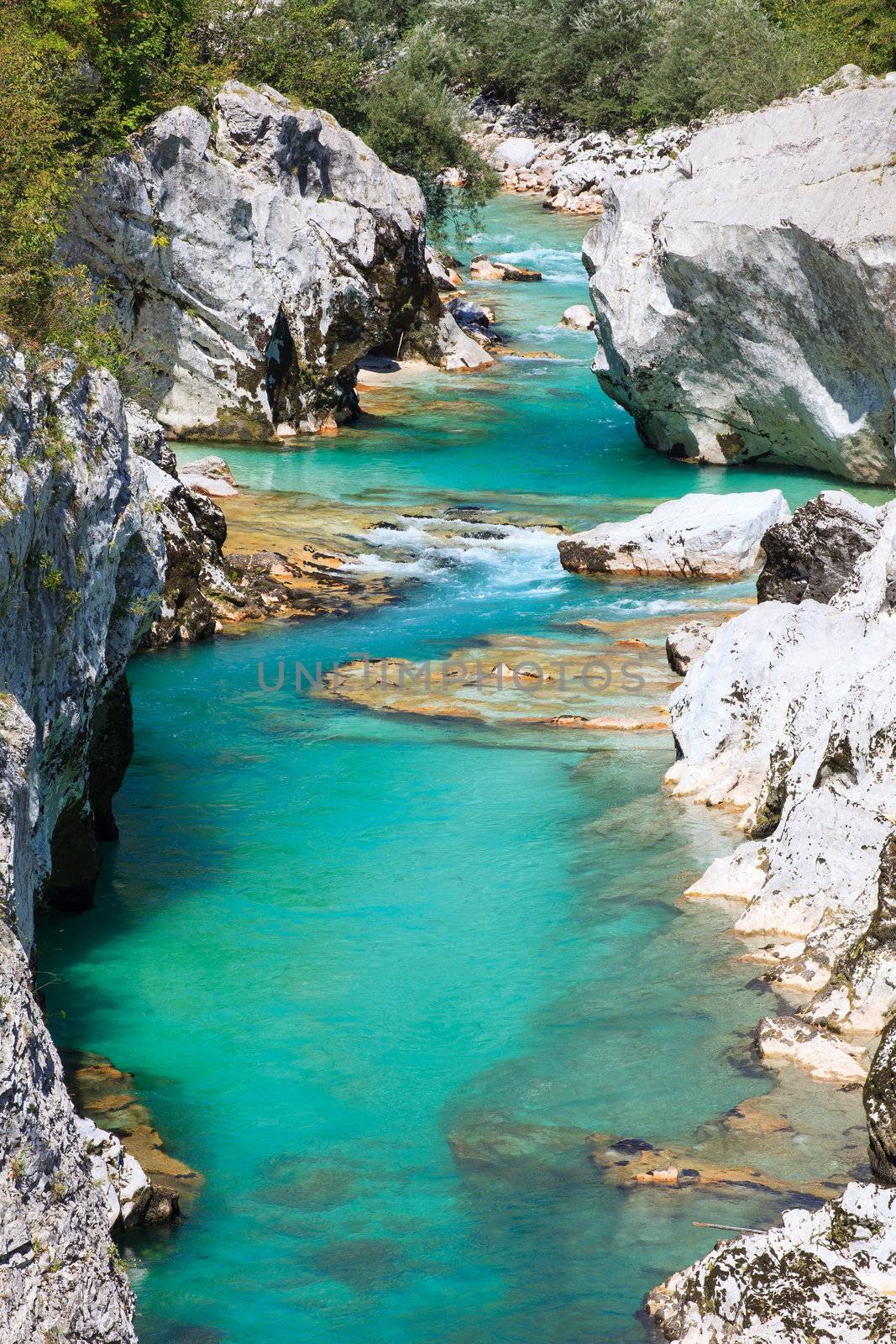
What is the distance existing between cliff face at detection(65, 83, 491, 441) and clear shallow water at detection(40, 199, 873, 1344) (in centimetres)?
1103

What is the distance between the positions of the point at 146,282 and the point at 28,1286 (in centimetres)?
2356

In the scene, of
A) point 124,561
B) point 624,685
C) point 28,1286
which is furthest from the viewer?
point 624,685

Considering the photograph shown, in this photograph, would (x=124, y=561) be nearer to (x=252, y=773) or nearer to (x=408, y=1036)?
(x=252, y=773)

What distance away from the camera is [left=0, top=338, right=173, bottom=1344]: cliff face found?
5352 mm

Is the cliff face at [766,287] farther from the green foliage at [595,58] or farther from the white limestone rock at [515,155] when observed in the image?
the white limestone rock at [515,155]

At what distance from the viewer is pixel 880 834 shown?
9.91 metres

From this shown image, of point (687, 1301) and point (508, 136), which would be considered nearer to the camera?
point (687, 1301)

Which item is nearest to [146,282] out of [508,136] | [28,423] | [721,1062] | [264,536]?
[264,536]

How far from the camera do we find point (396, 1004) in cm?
992

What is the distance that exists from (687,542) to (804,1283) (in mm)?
15123

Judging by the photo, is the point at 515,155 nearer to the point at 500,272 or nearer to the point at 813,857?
the point at 500,272

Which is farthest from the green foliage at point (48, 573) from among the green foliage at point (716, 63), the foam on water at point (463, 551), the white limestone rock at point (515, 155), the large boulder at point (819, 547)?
the white limestone rock at point (515, 155)

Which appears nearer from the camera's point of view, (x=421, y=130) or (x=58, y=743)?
(x=58, y=743)

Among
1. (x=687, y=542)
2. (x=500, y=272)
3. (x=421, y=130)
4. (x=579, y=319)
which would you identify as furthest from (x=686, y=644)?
(x=500, y=272)
